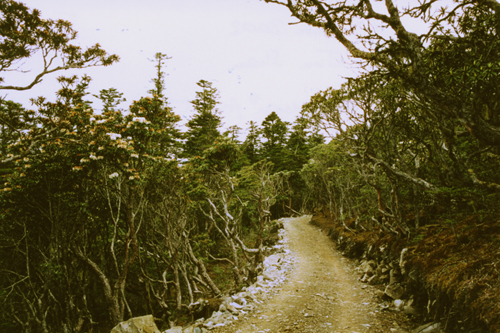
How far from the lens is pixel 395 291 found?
24.4ft

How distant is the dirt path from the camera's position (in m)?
6.23

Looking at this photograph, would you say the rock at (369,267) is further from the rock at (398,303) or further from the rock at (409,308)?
the rock at (409,308)

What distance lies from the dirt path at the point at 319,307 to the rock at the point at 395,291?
56 centimetres

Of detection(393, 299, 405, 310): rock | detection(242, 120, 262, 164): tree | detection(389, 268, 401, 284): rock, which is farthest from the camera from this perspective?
detection(242, 120, 262, 164): tree

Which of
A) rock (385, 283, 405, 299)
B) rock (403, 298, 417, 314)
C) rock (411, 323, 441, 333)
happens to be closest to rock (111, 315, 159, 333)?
rock (411, 323, 441, 333)

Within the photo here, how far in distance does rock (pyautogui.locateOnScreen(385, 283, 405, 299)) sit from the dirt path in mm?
559

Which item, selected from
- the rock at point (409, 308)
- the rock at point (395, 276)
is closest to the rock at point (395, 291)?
the rock at point (395, 276)

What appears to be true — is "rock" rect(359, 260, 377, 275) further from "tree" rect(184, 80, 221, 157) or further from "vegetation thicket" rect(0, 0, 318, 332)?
"tree" rect(184, 80, 221, 157)

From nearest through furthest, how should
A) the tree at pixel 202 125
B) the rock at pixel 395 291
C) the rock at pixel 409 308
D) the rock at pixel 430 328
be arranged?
the rock at pixel 430 328
the rock at pixel 409 308
the rock at pixel 395 291
the tree at pixel 202 125

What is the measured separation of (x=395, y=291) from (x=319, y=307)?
2355mm

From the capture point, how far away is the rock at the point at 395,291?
7.28 m

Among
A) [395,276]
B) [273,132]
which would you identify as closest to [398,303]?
[395,276]

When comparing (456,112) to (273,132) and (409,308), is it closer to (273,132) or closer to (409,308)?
(409,308)

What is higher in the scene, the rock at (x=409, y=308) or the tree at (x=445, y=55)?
the tree at (x=445, y=55)
